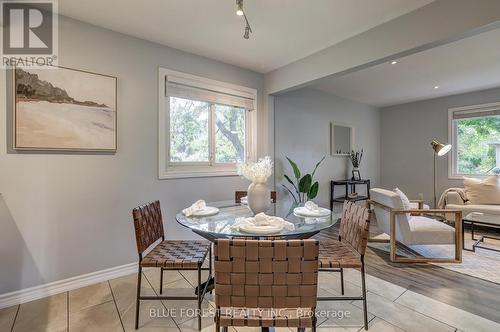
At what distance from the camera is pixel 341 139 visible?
15.9 ft

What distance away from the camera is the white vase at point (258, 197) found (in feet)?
6.16

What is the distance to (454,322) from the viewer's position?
1.72 metres

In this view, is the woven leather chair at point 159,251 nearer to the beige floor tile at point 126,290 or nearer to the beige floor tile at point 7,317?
the beige floor tile at point 126,290

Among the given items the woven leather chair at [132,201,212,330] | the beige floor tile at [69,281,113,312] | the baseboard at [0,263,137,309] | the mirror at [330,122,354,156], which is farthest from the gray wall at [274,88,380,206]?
the beige floor tile at [69,281,113,312]

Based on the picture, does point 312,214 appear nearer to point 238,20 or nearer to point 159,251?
point 159,251

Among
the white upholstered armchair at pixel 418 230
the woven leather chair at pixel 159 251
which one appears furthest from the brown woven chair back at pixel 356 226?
the woven leather chair at pixel 159 251

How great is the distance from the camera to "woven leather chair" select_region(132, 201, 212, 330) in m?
1.69

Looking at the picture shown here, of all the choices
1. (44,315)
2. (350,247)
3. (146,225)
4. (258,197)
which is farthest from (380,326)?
(44,315)

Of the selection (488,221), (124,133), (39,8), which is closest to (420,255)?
(488,221)

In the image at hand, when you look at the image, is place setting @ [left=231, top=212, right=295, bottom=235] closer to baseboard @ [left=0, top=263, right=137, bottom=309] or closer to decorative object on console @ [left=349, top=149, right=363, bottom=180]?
baseboard @ [left=0, top=263, right=137, bottom=309]

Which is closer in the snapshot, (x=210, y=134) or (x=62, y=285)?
(x=62, y=285)

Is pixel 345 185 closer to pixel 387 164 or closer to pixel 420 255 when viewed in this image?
pixel 387 164

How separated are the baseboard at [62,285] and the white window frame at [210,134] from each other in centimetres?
99

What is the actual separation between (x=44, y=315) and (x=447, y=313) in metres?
2.98
